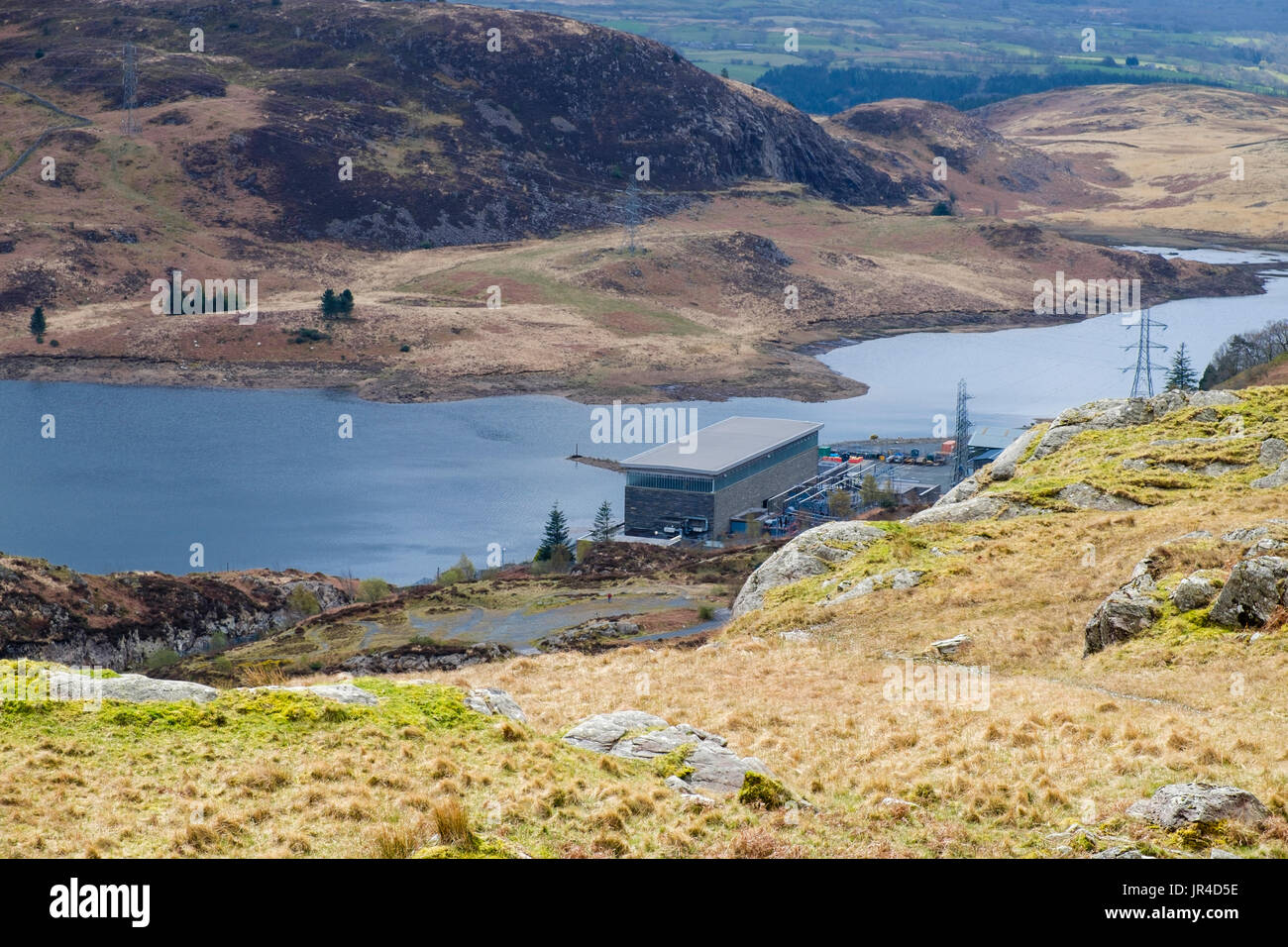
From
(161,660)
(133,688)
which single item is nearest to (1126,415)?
(133,688)

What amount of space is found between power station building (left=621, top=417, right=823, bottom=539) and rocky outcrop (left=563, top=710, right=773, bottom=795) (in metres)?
75.5

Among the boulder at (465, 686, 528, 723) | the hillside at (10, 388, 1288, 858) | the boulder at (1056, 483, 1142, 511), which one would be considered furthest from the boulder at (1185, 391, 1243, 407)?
the boulder at (465, 686, 528, 723)

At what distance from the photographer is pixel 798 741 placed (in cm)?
2339

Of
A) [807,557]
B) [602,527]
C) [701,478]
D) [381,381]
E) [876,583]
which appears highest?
[876,583]

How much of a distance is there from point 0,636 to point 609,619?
99.1ft

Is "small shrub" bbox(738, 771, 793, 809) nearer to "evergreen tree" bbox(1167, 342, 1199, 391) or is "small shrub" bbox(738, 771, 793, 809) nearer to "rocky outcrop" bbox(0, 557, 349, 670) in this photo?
"rocky outcrop" bbox(0, 557, 349, 670)

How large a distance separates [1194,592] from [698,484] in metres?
70.8

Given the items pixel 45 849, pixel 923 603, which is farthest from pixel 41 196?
pixel 45 849

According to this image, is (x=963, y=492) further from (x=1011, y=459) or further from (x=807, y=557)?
(x=807, y=557)

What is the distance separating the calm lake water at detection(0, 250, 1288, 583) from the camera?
101 meters

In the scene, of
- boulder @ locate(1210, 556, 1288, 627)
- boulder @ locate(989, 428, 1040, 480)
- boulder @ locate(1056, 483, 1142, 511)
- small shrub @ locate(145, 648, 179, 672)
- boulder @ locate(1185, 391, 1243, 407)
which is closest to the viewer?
boulder @ locate(1210, 556, 1288, 627)

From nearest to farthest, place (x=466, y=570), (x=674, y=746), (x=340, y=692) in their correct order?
(x=674, y=746)
(x=340, y=692)
(x=466, y=570)

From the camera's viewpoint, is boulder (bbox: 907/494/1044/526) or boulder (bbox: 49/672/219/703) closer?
boulder (bbox: 49/672/219/703)

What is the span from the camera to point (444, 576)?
287 feet
